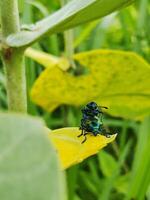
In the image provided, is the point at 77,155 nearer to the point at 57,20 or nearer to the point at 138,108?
the point at 57,20

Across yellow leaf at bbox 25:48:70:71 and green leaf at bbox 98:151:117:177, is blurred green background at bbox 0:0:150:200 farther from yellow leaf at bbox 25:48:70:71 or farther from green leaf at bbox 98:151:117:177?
yellow leaf at bbox 25:48:70:71

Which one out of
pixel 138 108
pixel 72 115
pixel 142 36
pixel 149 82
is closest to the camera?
pixel 149 82

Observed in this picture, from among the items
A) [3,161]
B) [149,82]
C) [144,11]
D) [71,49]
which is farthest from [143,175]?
[144,11]

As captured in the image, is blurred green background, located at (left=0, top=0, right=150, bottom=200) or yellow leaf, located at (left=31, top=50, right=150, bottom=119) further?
yellow leaf, located at (left=31, top=50, right=150, bottom=119)

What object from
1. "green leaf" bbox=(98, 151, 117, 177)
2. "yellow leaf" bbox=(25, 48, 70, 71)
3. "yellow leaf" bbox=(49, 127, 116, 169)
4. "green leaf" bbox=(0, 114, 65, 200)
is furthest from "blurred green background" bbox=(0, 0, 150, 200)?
"green leaf" bbox=(0, 114, 65, 200)

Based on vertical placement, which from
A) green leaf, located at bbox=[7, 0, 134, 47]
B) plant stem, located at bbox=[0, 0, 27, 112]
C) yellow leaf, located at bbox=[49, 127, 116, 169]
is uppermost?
green leaf, located at bbox=[7, 0, 134, 47]

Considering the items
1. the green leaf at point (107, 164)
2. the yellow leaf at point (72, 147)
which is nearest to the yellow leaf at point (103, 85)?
the green leaf at point (107, 164)

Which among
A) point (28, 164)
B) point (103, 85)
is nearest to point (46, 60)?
point (103, 85)
